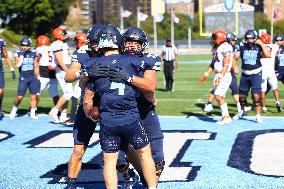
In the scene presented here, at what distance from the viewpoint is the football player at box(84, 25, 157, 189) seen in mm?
5590

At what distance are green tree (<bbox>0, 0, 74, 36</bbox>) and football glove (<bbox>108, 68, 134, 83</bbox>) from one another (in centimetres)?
7364

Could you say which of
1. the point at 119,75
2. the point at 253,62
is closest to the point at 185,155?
the point at 119,75

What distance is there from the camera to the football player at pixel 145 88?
576 cm

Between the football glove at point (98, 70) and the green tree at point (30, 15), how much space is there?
7354 cm

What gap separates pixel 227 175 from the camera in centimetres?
749

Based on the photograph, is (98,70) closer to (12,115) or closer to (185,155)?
(185,155)

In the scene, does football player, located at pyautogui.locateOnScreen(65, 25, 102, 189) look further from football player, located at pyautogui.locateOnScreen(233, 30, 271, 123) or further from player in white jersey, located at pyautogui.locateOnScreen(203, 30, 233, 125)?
football player, located at pyautogui.locateOnScreen(233, 30, 271, 123)

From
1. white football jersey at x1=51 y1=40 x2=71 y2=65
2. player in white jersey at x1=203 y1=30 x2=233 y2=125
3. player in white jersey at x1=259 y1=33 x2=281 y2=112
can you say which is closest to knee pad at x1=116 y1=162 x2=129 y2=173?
white football jersey at x1=51 y1=40 x2=71 y2=65

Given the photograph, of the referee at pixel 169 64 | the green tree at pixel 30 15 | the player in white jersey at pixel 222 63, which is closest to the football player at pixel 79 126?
the player in white jersey at pixel 222 63

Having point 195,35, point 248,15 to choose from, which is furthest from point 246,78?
point 195,35

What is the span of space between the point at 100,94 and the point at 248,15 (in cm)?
4450

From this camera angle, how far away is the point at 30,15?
7888 cm

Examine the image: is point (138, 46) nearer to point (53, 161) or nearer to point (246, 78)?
point (53, 161)

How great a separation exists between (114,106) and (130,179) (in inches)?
56.7
